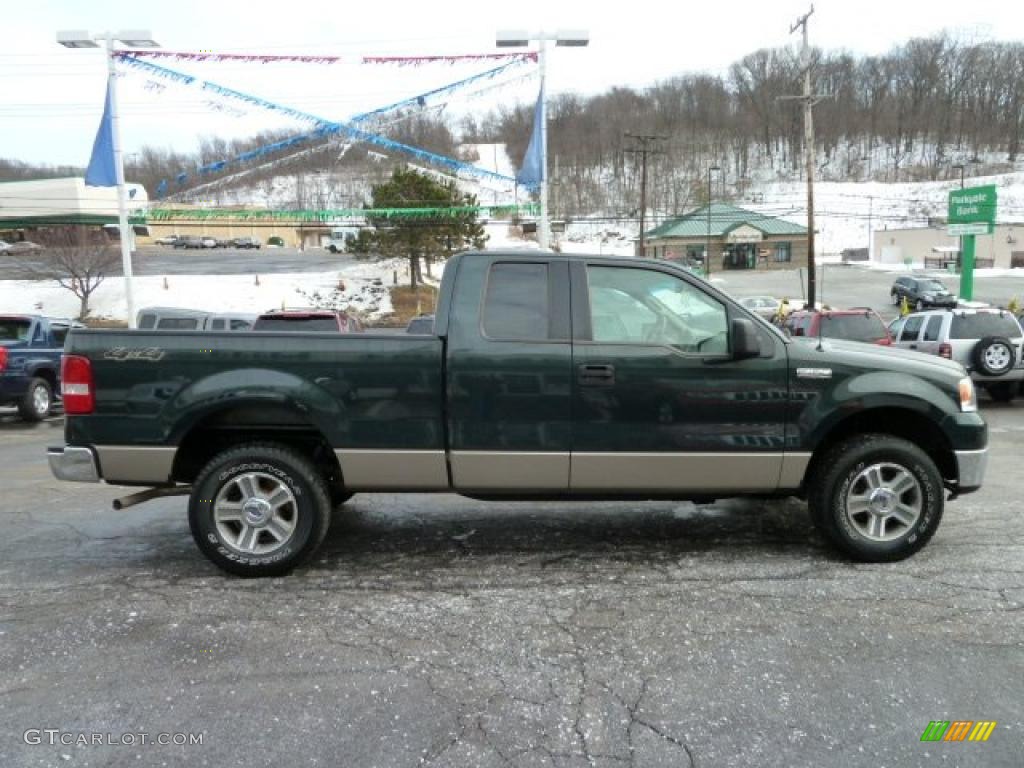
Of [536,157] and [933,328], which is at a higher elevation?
[536,157]

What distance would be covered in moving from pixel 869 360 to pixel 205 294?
127ft

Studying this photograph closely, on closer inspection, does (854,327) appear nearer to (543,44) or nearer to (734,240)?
(543,44)

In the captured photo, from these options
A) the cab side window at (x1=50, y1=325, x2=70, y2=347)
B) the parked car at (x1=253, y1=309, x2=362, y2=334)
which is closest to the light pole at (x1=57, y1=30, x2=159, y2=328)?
the cab side window at (x1=50, y1=325, x2=70, y2=347)

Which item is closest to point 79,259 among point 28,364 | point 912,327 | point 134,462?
point 28,364

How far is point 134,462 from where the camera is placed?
4258 millimetres

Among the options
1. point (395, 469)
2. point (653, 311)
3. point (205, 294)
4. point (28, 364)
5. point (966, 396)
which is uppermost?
point (205, 294)

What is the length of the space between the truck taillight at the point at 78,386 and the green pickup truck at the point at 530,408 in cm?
1

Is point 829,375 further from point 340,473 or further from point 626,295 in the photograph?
point 340,473

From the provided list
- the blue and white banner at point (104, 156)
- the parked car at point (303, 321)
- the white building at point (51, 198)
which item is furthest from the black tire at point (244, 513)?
the white building at point (51, 198)

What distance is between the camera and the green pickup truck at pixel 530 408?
4.17 metres

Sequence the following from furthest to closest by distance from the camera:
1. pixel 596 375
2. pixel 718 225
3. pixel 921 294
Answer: pixel 718 225 → pixel 921 294 → pixel 596 375

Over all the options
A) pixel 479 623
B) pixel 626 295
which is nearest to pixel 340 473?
pixel 479 623

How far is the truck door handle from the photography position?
4.18 m

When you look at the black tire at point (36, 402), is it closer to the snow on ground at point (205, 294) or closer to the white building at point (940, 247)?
the snow on ground at point (205, 294)
